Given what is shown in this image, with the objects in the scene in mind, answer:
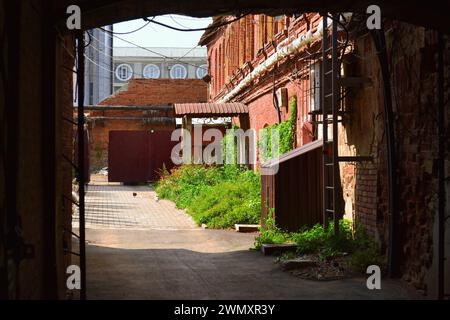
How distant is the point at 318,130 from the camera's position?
13.0 m

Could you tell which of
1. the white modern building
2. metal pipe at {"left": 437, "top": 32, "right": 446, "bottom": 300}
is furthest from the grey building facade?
metal pipe at {"left": 437, "top": 32, "right": 446, "bottom": 300}

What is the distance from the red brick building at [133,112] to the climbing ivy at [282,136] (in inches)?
726

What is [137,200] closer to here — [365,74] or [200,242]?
[200,242]

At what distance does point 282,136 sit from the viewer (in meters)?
15.8

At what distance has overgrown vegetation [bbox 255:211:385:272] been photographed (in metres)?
8.67

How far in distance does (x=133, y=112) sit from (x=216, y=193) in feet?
65.0

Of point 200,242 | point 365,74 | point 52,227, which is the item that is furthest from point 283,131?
point 52,227

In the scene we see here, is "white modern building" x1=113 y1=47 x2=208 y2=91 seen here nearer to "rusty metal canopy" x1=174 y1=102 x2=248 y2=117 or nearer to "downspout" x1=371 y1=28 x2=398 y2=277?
"rusty metal canopy" x1=174 y1=102 x2=248 y2=117

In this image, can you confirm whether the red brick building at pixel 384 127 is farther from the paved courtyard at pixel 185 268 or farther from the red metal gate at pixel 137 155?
the red metal gate at pixel 137 155

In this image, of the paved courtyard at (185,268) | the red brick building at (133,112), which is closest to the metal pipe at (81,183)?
the paved courtyard at (185,268)

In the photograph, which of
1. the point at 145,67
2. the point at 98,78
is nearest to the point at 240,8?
the point at 98,78

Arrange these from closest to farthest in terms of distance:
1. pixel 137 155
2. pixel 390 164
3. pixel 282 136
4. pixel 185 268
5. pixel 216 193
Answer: pixel 390 164
pixel 185 268
pixel 282 136
pixel 216 193
pixel 137 155

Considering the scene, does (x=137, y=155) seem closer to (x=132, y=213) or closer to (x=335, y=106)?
(x=132, y=213)

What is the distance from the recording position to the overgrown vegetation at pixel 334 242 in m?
8.67
